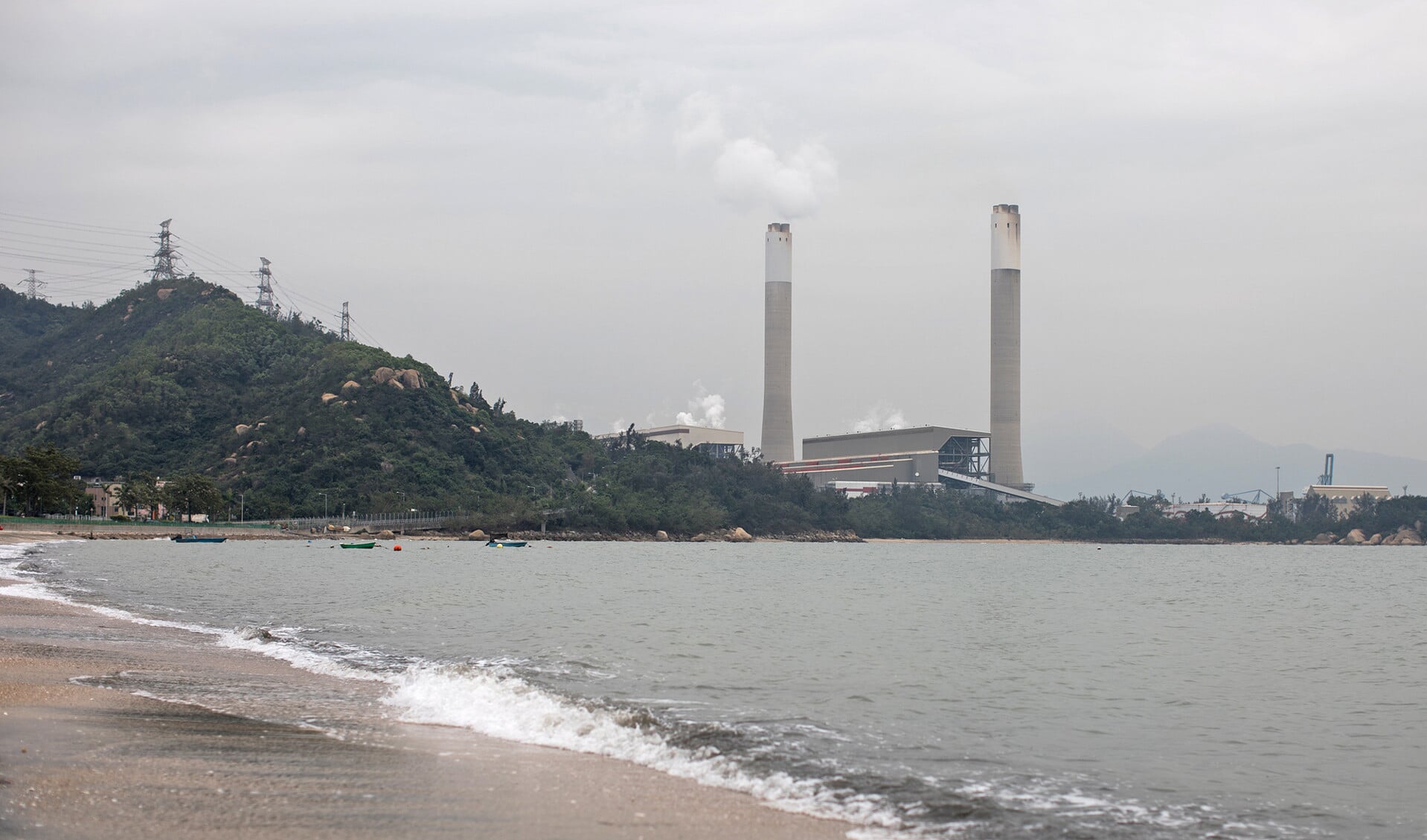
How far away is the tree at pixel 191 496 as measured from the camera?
123 meters

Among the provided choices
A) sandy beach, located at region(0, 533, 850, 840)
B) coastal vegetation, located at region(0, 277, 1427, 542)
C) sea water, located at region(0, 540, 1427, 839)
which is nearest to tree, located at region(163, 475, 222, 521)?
coastal vegetation, located at region(0, 277, 1427, 542)

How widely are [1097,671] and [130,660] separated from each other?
58.2 feet

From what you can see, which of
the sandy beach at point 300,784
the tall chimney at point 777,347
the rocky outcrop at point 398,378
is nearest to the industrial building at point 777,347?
the tall chimney at point 777,347

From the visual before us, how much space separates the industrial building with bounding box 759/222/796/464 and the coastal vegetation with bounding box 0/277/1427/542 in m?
4.72

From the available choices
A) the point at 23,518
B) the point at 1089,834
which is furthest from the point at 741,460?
the point at 1089,834

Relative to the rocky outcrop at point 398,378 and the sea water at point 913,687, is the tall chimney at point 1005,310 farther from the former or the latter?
the sea water at point 913,687

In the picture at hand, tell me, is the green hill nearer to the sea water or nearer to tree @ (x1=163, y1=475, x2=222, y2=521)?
tree @ (x1=163, y1=475, x2=222, y2=521)

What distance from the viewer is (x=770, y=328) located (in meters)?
173

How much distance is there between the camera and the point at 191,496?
123125 millimetres

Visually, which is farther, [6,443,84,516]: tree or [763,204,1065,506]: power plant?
[763,204,1065,506]: power plant

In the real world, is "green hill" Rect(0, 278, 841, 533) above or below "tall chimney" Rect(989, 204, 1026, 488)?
below

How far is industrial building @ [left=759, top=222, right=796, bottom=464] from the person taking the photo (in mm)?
173625

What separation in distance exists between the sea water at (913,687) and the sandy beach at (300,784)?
0.89 meters

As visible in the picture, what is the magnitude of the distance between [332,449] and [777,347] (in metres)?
66.1
